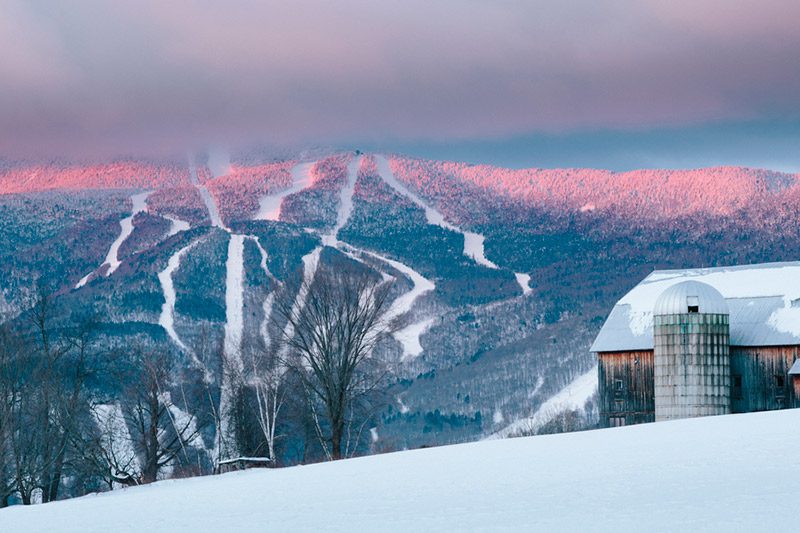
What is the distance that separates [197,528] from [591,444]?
18.3 meters

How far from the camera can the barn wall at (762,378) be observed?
61125mm

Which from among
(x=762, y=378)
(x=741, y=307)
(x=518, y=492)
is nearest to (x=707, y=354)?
(x=762, y=378)

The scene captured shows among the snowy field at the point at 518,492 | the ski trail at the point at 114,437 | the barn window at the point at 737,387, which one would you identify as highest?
the barn window at the point at 737,387

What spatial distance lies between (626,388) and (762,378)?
658 centimetres

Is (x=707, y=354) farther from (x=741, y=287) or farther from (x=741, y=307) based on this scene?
(x=741, y=287)

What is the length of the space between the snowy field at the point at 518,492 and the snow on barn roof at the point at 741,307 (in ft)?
53.1

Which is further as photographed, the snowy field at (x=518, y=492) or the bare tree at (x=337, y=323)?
the bare tree at (x=337, y=323)

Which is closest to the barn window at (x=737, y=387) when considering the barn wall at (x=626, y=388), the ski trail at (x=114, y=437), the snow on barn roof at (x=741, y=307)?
the snow on barn roof at (x=741, y=307)

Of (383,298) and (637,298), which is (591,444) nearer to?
(383,298)

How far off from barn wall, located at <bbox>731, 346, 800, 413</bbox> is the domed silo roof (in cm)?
248

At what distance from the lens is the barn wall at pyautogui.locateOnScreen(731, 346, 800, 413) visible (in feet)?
201

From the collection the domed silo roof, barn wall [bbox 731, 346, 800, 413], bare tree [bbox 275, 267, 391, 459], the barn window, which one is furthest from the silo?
bare tree [bbox 275, 267, 391, 459]

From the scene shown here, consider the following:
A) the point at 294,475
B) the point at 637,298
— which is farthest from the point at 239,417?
the point at 294,475

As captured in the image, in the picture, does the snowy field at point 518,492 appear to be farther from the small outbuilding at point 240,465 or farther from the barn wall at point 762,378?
the barn wall at point 762,378
